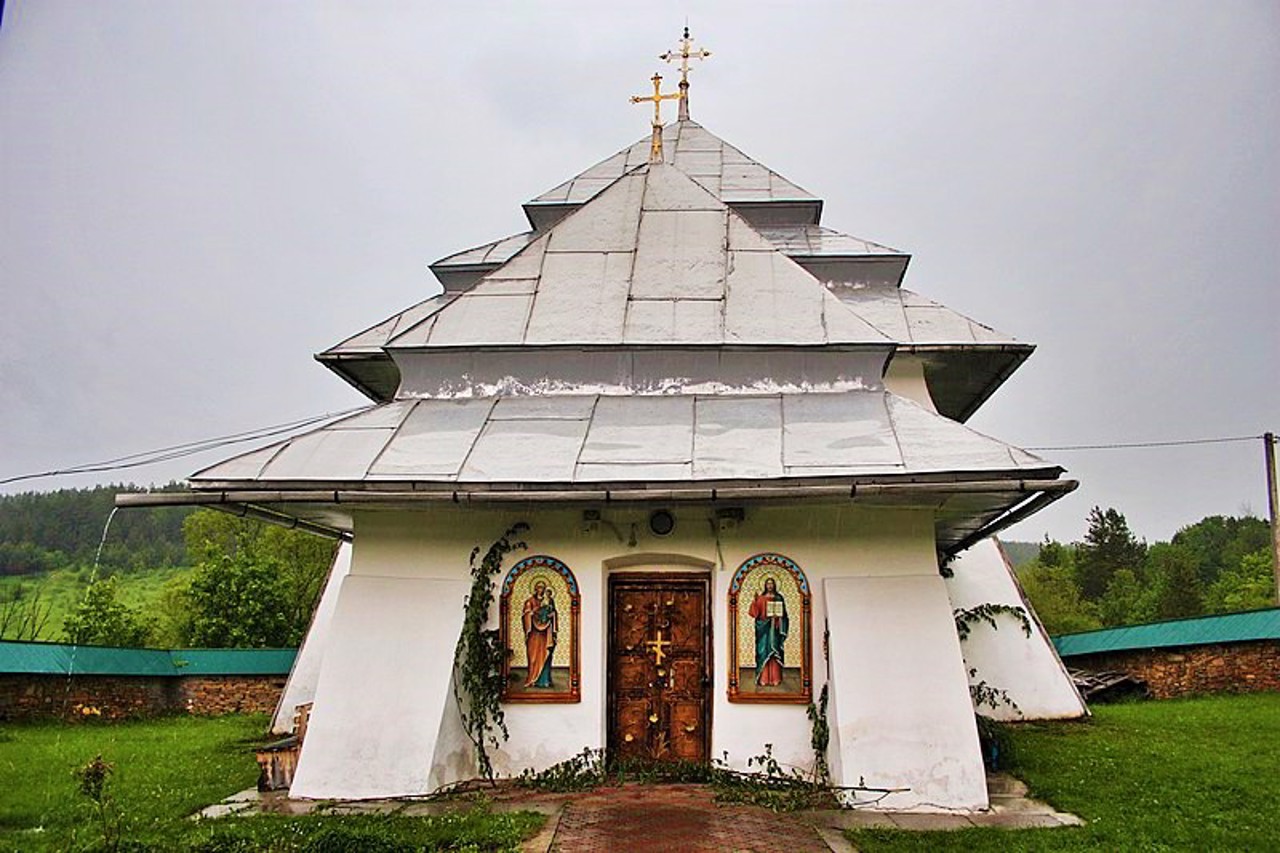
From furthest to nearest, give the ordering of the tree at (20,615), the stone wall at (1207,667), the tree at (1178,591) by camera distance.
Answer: the tree at (1178,591) → the tree at (20,615) → the stone wall at (1207,667)

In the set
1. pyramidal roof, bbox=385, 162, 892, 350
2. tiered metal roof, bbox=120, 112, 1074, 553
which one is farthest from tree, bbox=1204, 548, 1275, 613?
pyramidal roof, bbox=385, 162, 892, 350

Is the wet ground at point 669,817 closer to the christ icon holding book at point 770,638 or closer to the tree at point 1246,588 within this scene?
the christ icon holding book at point 770,638

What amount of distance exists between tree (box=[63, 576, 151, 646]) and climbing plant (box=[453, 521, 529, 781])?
1801 cm

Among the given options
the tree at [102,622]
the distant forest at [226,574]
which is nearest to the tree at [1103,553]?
the distant forest at [226,574]

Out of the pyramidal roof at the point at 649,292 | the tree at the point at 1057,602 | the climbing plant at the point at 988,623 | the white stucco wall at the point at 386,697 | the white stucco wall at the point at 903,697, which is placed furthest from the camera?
the tree at the point at 1057,602

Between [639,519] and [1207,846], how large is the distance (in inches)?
185

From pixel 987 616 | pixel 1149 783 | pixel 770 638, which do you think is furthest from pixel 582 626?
pixel 987 616

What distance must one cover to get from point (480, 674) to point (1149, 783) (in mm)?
5643

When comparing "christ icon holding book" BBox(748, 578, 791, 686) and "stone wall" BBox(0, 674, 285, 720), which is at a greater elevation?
"christ icon holding book" BBox(748, 578, 791, 686)

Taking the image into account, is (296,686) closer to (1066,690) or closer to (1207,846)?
(1066,690)

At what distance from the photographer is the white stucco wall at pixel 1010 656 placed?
1271 cm

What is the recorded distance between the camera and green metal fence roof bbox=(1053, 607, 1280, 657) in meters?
15.2

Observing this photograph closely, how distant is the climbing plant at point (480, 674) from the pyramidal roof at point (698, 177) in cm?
683

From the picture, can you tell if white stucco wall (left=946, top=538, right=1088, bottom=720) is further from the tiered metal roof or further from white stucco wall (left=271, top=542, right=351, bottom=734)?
white stucco wall (left=271, top=542, right=351, bottom=734)
